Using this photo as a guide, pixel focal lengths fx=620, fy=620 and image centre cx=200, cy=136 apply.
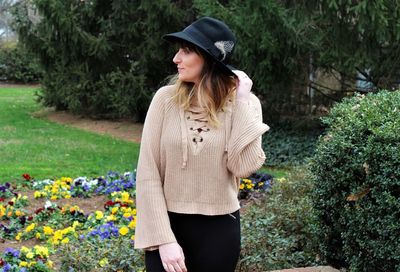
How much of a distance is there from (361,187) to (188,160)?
1.40 meters

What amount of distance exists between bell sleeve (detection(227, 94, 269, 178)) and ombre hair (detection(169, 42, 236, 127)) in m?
0.08

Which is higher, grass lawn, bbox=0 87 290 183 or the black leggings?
the black leggings

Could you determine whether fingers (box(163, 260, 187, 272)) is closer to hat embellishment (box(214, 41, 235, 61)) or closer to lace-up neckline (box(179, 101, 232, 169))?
lace-up neckline (box(179, 101, 232, 169))

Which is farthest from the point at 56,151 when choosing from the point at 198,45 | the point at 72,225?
the point at 198,45

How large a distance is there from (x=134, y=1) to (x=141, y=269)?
35.7ft

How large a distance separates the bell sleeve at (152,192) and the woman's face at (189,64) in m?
0.15

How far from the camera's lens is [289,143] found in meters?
11.5

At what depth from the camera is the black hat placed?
2633 mm

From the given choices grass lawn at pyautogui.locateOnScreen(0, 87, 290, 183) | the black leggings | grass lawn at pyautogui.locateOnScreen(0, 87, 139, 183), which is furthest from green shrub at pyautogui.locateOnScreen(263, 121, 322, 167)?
the black leggings

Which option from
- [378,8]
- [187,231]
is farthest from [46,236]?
[378,8]

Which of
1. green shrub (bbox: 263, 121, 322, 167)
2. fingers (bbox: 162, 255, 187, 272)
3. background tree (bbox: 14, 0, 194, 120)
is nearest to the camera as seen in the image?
fingers (bbox: 162, 255, 187, 272)

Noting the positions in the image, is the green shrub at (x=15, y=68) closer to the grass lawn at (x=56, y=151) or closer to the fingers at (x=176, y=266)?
the grass lawn at (x=56, y=151)

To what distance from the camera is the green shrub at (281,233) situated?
174 inches

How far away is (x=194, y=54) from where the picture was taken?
2684 mm
